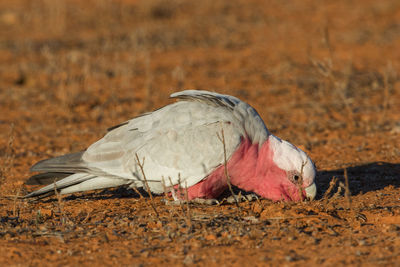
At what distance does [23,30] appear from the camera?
1451 cm

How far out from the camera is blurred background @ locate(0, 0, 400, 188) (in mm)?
7781

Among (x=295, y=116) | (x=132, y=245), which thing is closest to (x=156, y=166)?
(x=132, y=245)

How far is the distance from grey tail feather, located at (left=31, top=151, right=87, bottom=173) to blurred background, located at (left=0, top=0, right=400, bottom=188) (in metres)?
0.37

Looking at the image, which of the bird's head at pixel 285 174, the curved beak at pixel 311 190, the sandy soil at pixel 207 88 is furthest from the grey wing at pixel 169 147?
the curved beak at pixel 311 190

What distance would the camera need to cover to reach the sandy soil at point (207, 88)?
13.3ft

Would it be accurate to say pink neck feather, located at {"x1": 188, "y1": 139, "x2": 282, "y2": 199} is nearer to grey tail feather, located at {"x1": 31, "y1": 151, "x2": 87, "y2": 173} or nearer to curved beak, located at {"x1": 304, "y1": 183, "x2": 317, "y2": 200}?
curved beak, located at {"x1": 304, "y1": 183, "x2": 317, "y2": 200}

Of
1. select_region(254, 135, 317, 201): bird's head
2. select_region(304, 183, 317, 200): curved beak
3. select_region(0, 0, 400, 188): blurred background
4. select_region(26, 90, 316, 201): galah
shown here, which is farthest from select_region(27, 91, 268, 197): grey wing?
select_region(0, 0, 400, 188): blurred background

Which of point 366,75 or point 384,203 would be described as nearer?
point 384,203

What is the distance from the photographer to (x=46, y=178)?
5.26 meters

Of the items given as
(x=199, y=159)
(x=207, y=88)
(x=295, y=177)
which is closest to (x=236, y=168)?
(x=199, y=159)

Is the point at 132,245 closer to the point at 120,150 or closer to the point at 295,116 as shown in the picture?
the point at 120,150

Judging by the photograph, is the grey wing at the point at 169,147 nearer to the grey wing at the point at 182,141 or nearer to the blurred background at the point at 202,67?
the grey wing at the point at 182,141

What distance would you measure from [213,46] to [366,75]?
4.24m

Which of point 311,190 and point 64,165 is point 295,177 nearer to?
point 311,190
